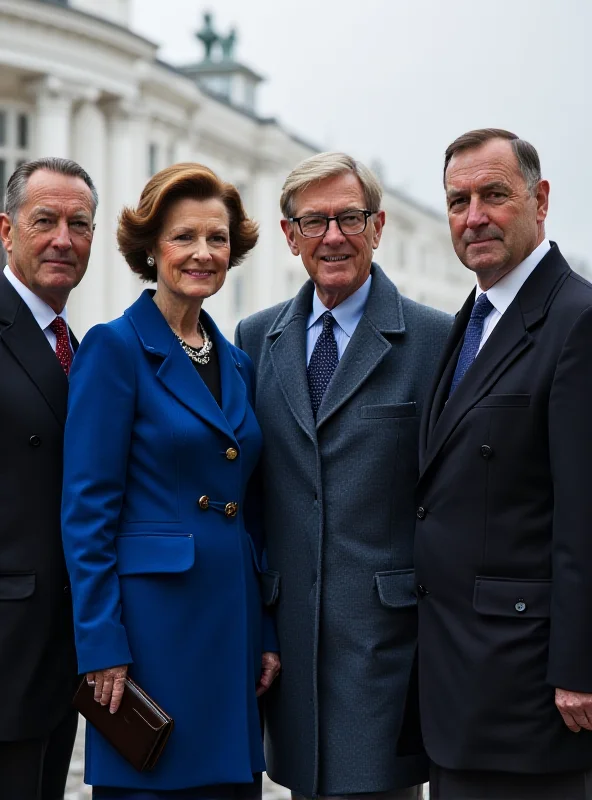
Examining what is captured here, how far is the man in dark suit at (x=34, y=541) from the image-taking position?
3.51 m

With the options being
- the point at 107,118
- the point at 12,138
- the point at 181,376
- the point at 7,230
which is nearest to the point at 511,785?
the point at 181,376

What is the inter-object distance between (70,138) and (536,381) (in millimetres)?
21288

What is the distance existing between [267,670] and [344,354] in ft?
3.69

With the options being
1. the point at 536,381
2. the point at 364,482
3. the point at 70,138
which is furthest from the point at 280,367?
the point at 70,138

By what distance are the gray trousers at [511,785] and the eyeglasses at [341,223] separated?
1796mm

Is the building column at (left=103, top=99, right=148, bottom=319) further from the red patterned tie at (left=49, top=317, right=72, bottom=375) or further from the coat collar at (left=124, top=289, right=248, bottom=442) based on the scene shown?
the coat collar at (left=124, top=289, right=248, bottom=442)

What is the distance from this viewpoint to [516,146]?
3.49 m

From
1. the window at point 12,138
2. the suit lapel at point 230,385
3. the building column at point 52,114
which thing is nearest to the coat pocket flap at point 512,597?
the suit lapel at point 230,385

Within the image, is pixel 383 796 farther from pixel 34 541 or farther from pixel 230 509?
pixel 34 541

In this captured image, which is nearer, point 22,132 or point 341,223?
point 341,223

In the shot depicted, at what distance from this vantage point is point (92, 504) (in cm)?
338

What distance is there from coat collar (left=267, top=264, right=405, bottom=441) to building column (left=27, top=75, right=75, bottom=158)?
19.0m

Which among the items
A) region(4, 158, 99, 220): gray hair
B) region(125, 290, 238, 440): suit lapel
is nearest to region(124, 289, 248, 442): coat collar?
region(125, 290, 238, 440): suit lapel

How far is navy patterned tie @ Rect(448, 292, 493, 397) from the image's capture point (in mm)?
3527
